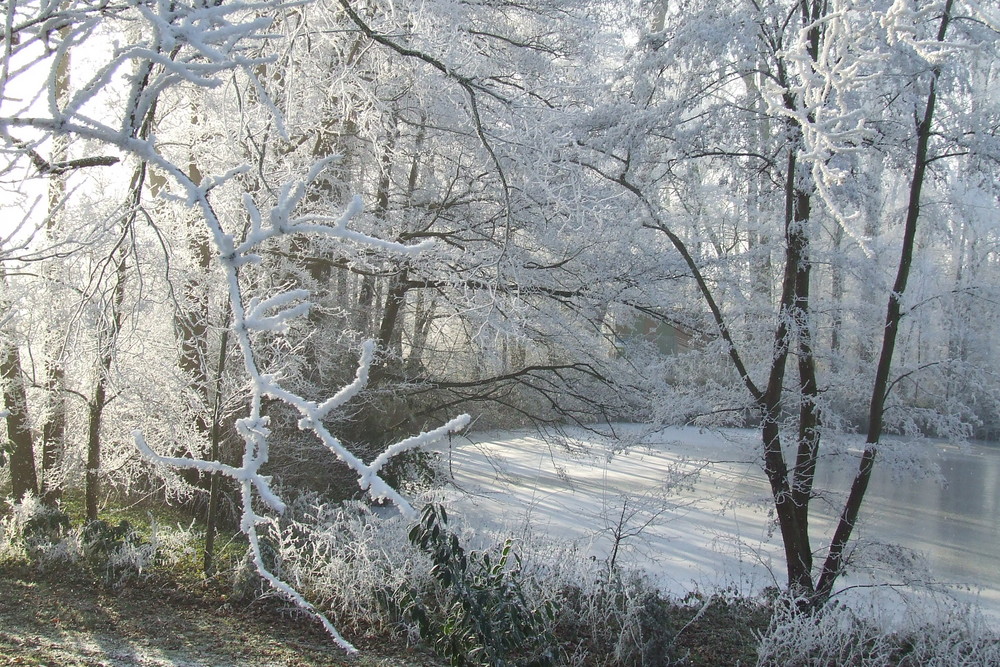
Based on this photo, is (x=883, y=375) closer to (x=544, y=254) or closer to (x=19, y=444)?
(x=544, y=254)

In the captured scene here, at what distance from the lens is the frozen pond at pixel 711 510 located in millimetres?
5984

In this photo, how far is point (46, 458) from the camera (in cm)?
753

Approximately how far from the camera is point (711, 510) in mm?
8883

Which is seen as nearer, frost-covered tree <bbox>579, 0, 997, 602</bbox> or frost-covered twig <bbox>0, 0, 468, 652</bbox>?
frost-covered twig <bbox>0, 0, 468, 652</bbox>

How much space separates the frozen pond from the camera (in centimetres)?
598

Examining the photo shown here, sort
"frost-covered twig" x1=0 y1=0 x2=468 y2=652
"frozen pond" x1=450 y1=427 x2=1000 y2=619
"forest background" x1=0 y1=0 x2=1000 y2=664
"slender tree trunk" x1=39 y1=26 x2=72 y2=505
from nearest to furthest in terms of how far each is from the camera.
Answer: "frost-covered twig" x1=0 y1=0 x2=468 y2=652, "forest background" x1=0 y1=0 x2=1000 y2=664, "frozen pond" x1=450 y1=427 x2=1000 y2=619, "slender tree trunk" x1=39 y1=26 x2=72 y2=505

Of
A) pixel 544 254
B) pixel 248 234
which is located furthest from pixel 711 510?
pixel 248 234

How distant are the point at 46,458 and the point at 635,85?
6.45 meters

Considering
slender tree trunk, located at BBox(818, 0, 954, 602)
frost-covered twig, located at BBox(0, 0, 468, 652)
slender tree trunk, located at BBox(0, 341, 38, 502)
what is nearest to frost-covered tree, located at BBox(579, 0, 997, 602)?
slender tree trunk, located at BBox(818, 0, 954, 602)

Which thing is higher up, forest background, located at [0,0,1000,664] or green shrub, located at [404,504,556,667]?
forest background, located at [0,0,1000,664]

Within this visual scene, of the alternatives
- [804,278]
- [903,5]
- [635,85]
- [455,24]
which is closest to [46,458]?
[455,24]

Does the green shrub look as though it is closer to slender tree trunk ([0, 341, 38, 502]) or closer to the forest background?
the forest background

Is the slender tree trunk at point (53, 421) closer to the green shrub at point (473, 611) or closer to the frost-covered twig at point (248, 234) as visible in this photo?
the green shrub at point (473, 611)

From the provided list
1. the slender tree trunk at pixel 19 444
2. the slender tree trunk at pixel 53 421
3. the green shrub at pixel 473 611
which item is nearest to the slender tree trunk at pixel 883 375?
the green shrub at pixel 473 611
